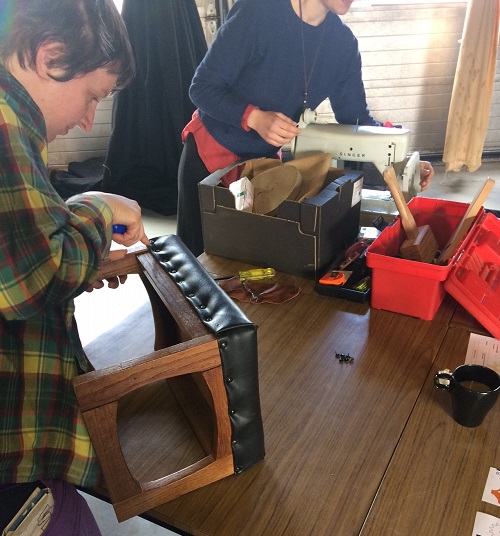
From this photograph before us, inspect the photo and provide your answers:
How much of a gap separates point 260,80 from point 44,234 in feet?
3.71

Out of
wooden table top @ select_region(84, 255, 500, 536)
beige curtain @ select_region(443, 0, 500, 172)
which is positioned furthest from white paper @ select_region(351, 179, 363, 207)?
beige curtain @ select_region(443, 0, 500, 172)

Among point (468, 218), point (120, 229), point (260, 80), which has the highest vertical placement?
point (260, 80)

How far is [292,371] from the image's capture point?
1.01m

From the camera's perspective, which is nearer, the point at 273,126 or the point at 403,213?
the point at 403,213

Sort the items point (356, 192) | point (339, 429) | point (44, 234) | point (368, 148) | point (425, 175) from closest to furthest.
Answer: point (44, 234) → point (339, 429) → point (356, 192) → point (368, 148) → point (425, 175)

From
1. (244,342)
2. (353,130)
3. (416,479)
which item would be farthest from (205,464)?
(353,130)

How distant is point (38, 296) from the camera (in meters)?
0.66

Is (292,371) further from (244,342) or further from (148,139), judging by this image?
(148,139)

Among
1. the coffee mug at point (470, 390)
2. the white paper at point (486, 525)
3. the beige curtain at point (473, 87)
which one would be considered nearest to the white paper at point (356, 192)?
the coffee mug at point (470, 390)

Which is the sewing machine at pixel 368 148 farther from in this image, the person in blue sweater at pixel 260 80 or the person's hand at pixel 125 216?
the person's hand at pixel 125 216

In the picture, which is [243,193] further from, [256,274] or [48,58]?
[48,58]

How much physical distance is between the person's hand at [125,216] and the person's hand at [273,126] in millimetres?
686

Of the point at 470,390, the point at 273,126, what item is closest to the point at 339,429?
the point at 470,390

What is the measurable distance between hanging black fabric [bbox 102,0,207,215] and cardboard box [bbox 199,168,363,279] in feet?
8.04
